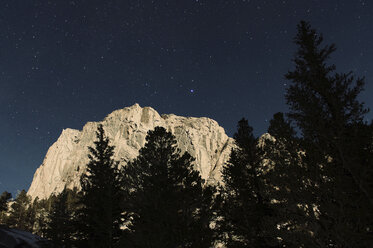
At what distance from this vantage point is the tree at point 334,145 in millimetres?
7738

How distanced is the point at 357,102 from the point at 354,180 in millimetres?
3173

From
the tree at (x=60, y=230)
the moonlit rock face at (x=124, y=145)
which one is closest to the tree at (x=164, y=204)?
the tree at (x=60, y=230)

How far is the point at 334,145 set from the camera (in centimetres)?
880

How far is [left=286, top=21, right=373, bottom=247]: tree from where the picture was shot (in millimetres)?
7738

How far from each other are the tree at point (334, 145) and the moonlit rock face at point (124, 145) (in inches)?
4138

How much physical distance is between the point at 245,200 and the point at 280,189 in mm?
4514

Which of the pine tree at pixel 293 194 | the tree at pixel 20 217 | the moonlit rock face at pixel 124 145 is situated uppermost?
the moonlit rock face at pixel 124 145

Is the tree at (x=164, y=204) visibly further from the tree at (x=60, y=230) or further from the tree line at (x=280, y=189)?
the tree at (x=60, y=230)

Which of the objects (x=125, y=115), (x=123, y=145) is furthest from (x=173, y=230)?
(x=125, y=115)

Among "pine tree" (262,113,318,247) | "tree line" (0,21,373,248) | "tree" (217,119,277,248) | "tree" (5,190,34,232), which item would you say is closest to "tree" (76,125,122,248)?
"tree line" (0,21,373,248)

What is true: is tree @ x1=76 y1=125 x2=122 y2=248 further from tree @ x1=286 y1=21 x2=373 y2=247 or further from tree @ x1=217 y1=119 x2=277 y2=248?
tree @ x1=286 y1=21 x2=373 y2=247

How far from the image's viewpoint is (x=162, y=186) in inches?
603

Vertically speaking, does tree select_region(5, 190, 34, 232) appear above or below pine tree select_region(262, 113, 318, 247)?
above

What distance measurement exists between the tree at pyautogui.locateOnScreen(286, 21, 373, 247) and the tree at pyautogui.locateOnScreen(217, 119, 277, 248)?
5.19 metres
